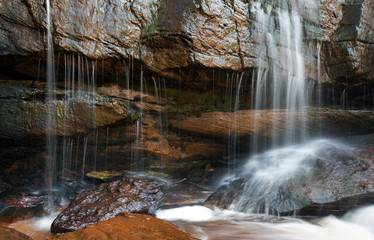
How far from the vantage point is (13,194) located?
17.3ft

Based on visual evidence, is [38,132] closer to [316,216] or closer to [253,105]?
[253,105]

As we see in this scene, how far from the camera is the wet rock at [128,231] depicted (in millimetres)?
2693

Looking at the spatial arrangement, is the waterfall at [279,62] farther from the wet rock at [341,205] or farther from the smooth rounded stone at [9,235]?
the smooth rounded stone at [9,235]

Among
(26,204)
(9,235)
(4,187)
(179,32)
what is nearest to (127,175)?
(26,204)

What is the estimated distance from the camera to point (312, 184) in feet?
14.5

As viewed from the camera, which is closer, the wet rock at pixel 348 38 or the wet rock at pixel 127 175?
the wet rock at pixel 348 38

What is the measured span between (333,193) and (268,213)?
124cm

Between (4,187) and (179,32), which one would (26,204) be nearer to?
(4,187)

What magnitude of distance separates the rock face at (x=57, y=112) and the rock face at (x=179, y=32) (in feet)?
2.57

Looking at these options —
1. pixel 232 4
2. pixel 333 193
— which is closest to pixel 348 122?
pixel 333 193

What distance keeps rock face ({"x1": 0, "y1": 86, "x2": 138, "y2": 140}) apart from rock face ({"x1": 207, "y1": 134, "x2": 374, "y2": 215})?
11.4 ft

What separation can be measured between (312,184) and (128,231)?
3641 millimetres

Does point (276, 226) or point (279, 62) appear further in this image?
point (279, 62)

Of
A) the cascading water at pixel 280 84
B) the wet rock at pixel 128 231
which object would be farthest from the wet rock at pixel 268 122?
the wet rock at pixel 128 231
